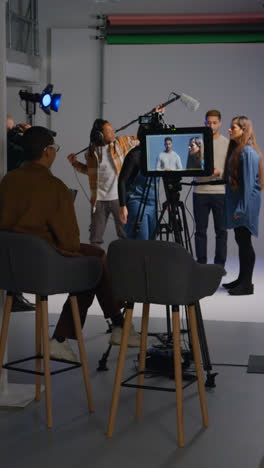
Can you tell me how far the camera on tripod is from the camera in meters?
3.73

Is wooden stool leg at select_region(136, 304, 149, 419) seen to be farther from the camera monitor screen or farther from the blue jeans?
the blue jeans

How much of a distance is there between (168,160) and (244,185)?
3000mm

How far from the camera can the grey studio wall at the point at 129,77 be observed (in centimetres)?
1045

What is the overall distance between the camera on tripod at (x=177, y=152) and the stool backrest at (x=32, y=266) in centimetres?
69

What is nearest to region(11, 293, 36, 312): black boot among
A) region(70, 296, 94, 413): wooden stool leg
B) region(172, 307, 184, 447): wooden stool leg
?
region(70, 296, 94, 413): wooden stool leg

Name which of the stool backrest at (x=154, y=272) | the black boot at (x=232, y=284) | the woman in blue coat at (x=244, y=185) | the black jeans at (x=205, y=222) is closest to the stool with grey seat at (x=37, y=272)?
the stool backrest at (x=154, y=272)

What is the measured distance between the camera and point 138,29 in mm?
10453

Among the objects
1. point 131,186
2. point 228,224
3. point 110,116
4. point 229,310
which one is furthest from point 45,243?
point 110,116

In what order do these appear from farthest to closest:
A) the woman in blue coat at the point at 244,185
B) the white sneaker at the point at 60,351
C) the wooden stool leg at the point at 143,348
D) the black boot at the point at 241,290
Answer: the black boot at the point at 241,290 → the woman in blue coat at the point at 244,185 → the white sneaker at the point at 60,351 → the wooden stool leg at the point at 143,348

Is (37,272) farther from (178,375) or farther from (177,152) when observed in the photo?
(177,152)

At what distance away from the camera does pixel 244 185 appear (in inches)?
264

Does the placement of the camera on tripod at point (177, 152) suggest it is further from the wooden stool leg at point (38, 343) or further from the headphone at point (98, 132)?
the headphone at point (98, 132)

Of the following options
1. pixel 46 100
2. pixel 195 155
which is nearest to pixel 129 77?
pixel 46 100

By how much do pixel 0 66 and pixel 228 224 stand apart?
362cm
